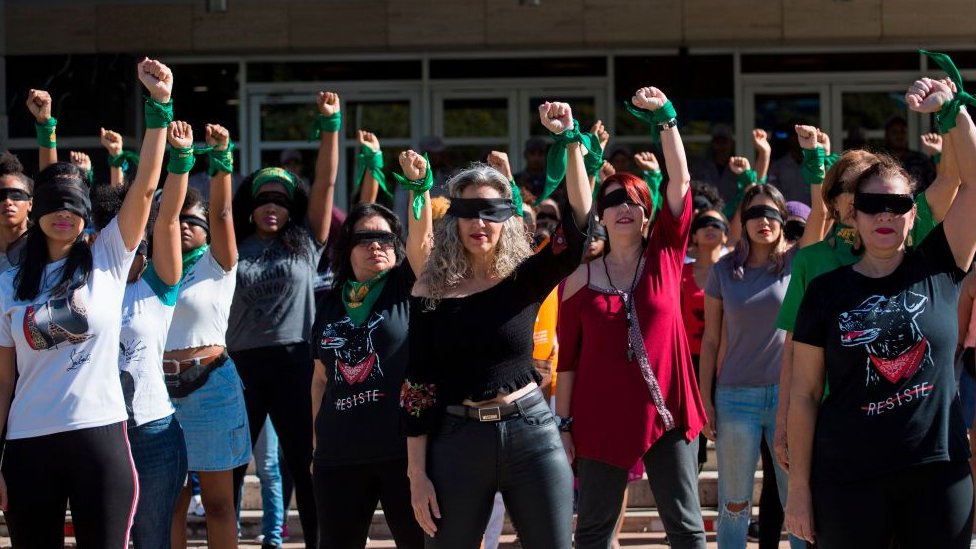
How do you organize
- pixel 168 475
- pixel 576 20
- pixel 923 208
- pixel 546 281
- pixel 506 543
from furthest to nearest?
1. pixel 576 20
2. pixel 506 543
3. pixel 168 475
4. pixel 923 208
5. pixel 546 281

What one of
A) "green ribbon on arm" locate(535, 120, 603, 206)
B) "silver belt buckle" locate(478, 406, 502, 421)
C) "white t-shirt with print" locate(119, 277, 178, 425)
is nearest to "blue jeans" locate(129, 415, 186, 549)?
"white t-shirt with print" locate(119, 277, 178, 425)

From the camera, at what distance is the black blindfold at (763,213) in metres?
6.53

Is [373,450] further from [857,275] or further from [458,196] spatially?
[857,275]

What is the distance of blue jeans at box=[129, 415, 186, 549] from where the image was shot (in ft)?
17.8

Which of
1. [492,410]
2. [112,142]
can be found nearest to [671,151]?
[492,410]

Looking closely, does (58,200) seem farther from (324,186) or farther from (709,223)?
→ (709,223)

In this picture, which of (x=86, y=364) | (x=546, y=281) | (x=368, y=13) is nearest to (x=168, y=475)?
(x=86, y=364)

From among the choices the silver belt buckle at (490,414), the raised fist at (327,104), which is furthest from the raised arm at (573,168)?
the raised fist at (327,104)

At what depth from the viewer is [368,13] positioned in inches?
513

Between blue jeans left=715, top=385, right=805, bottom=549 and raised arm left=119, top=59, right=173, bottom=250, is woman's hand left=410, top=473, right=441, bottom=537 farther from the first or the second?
blue jeans left=715, top=385, right=805, bottom=549

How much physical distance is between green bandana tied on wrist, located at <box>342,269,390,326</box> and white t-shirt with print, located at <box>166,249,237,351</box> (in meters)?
0.92

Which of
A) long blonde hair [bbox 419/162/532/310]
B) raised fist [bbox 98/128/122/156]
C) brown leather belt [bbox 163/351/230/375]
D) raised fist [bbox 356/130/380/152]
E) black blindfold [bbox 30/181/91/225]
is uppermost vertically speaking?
raised fist [bbox 98/128/122/156]

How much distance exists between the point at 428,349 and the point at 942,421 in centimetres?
170

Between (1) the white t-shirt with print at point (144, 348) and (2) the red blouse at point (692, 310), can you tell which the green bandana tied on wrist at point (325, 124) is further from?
(2) the red blouse at point (692, 310)
